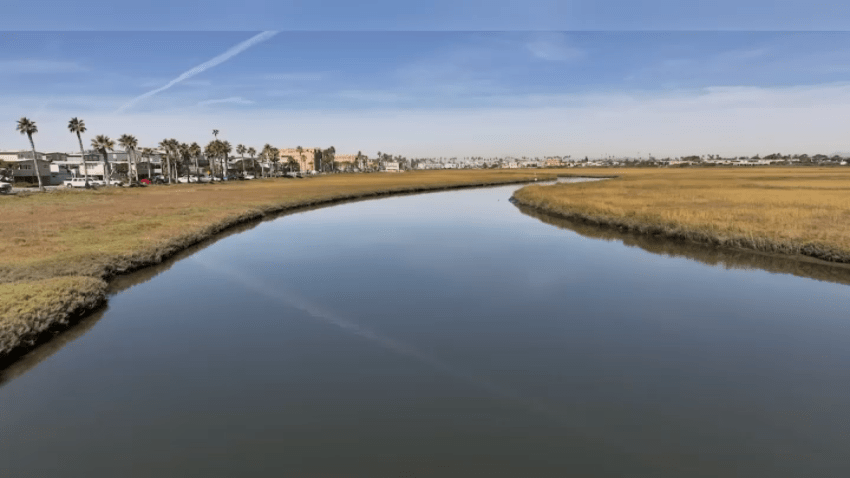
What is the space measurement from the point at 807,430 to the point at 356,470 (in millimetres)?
11024

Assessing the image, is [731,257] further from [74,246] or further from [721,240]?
[74,246]

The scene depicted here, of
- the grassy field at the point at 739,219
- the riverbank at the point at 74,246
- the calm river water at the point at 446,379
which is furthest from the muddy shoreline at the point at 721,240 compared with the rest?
the riverbank at the point at 74,246

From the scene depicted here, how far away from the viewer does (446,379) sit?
14.0 m

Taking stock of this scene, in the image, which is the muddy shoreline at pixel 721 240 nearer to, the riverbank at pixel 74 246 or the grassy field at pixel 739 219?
the grassy field at pixel 739 219

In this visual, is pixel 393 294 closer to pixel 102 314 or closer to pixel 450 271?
pixel 450 271

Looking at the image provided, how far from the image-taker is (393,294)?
23.5 meters

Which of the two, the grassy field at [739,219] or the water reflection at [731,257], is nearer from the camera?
the water reflection at [731,257]

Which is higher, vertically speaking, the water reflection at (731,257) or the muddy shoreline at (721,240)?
the muddy shoreline at (721,240)

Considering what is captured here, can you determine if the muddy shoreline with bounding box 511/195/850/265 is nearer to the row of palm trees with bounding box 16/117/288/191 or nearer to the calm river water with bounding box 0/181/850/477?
the calm river water with bounding box 0/181/850/477

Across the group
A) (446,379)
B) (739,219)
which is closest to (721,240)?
(739,219)

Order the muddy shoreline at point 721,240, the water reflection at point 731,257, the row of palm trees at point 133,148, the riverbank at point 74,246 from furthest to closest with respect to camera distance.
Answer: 1. the row of palm trees at point 133,148
2. the muddy shoreline at point 721,240
3. the water reflection at point 731,257
4. the riverbank at point 74,246

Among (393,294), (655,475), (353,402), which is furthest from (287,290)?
(655,475)

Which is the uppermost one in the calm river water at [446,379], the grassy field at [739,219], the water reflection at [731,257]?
the grassy field at [739,219]

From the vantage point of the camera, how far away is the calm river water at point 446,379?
10422 millimetres
